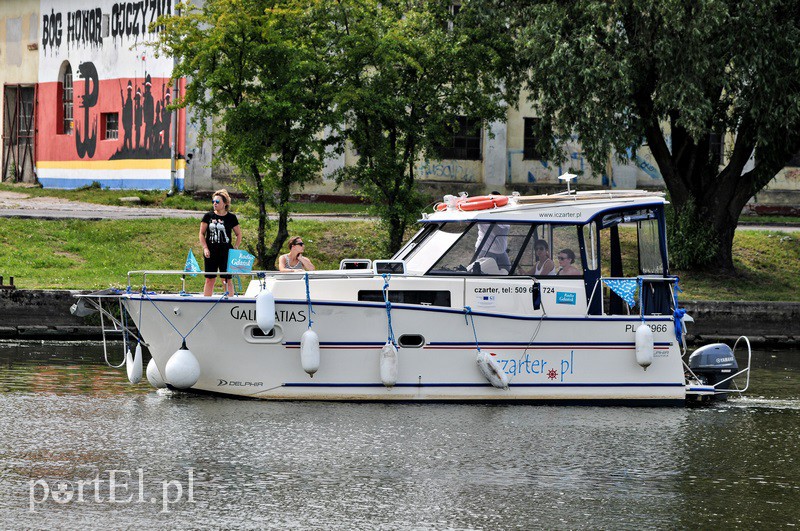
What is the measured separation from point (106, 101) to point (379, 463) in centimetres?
3187

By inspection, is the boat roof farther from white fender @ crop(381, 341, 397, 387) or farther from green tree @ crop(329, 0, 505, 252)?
green tree @ crop(329, 0, 505, 252)

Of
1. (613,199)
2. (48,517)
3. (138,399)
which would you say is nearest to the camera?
(48,517)

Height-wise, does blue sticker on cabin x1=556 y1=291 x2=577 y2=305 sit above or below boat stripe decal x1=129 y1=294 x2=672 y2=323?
above

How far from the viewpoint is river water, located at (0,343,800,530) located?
1007cm

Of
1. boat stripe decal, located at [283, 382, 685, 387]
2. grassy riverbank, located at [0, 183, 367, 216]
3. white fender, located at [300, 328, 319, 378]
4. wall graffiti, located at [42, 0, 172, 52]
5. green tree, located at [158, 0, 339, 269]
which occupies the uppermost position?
wall graffiti, located at [42, 0, 172, 52]

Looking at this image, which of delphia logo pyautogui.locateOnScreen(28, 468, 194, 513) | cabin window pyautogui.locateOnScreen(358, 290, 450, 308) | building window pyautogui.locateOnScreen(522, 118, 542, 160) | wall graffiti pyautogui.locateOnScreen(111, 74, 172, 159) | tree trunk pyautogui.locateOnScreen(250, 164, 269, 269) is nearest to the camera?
delphia logo pyautogui.locateOnScreen(28, 468, 194, 513)

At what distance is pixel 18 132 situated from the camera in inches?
1780

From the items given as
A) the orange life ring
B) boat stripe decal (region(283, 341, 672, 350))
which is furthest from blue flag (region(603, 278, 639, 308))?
the orange life ring

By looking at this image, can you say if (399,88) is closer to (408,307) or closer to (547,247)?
(547,247)

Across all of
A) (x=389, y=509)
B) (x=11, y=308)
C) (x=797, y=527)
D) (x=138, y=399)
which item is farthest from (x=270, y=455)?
(x=11, y=308)

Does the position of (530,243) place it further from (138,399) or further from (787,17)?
(787,17)

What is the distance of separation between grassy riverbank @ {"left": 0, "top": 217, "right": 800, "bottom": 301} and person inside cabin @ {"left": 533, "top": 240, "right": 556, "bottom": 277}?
346 inches

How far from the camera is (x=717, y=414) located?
52.4 ft

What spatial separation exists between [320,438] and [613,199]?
5688 mm
